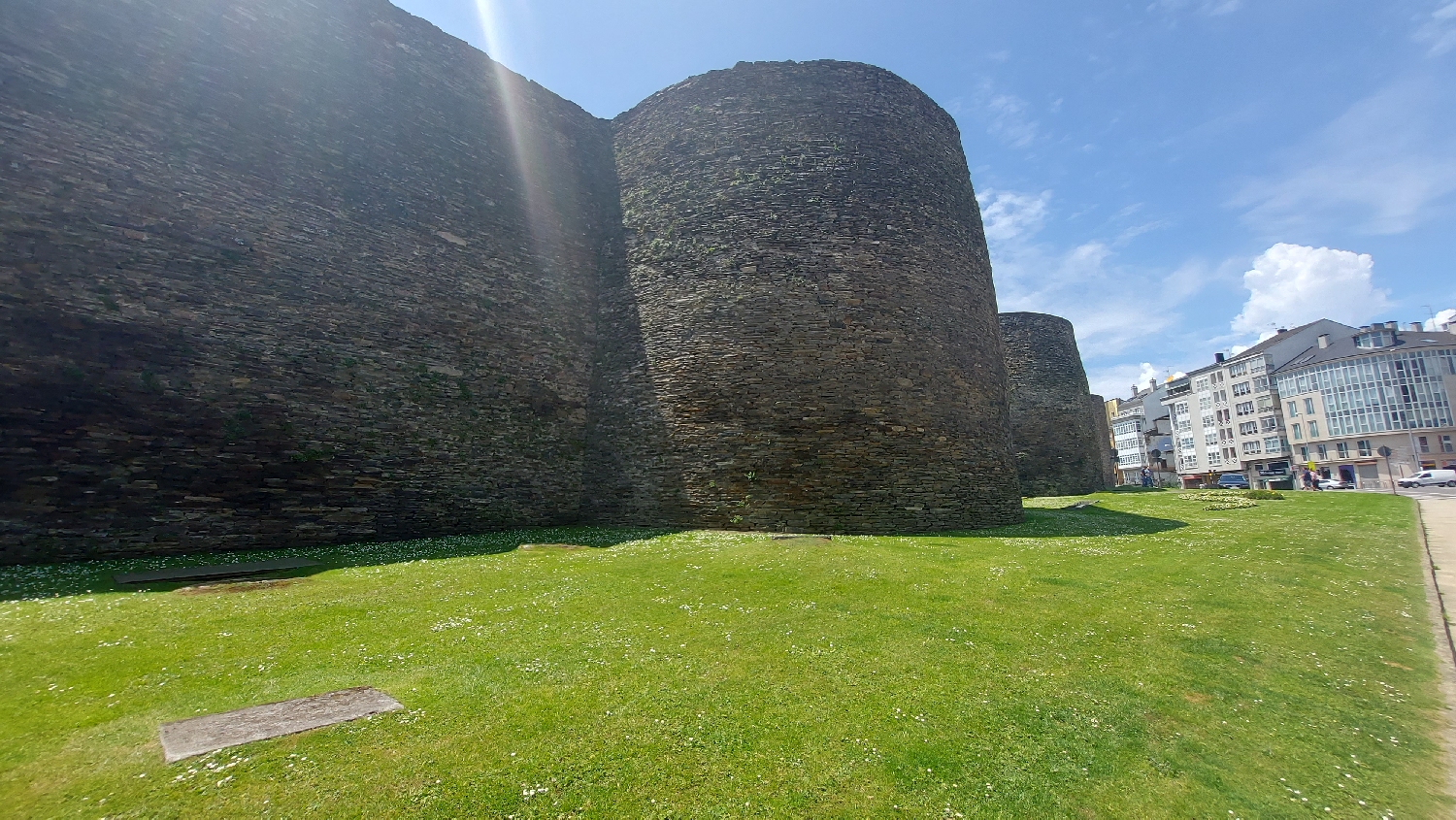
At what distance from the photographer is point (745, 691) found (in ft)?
17.3

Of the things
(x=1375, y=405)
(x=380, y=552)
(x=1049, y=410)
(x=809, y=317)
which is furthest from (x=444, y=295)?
(x=1375, y=405)

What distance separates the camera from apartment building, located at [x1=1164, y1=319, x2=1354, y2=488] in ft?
217

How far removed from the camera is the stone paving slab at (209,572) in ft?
29.8

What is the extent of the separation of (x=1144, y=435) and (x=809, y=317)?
326 ft

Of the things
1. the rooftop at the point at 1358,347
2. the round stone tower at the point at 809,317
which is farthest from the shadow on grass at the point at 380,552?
the rooftop at the point at 1358,347

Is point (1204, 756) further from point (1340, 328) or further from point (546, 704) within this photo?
point (1340, 328)

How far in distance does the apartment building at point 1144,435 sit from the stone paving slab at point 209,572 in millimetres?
101384

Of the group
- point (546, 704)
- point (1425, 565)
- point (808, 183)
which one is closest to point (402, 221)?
point (808, 183)

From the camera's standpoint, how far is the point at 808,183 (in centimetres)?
1745

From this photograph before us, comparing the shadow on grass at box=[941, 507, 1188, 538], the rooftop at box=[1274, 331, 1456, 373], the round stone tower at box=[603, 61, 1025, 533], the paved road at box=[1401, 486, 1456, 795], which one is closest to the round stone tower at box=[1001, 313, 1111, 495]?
the shadow on grass at box=[941, 507, 1188, 538]

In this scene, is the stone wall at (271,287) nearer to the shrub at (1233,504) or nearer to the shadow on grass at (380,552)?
the shadow on grass at (380,552)

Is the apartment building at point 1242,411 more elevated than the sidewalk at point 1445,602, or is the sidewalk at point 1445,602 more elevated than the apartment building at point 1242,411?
the apartment building at point 1242,411

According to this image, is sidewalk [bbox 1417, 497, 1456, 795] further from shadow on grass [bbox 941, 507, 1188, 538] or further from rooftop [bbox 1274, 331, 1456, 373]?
rooftop [bbox 1274, 331, 1456, 373]

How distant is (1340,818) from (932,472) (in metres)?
12.8
